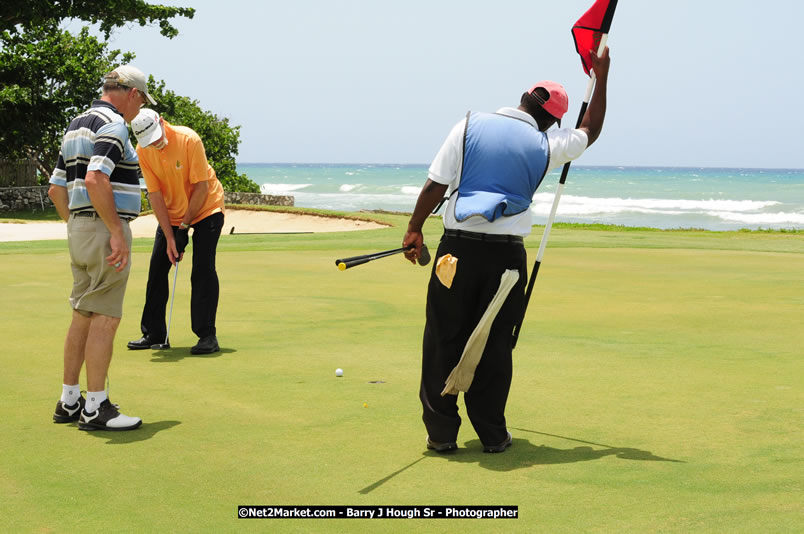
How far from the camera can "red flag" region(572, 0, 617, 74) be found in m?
5.35

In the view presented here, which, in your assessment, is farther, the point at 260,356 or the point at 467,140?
the point at 260,356

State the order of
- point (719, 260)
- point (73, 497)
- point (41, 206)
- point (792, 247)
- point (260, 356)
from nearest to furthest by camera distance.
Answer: point (73, 497) → point (260, 356) → point (719, 260) → point (792, 247) → point (41, 206)

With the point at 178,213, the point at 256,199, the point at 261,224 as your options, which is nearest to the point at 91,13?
the point at 261,224

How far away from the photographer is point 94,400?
5.49 metres

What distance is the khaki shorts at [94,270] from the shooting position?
18.1 ft

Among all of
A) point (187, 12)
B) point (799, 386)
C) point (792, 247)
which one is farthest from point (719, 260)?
point (187, 12)

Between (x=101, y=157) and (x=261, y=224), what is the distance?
2414 cm

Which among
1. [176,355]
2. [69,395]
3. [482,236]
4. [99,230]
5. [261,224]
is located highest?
[482,236]

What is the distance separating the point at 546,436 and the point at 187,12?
28083 mm

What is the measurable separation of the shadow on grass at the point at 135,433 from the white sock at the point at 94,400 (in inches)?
5.1

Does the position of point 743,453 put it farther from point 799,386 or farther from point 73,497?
point 73,497

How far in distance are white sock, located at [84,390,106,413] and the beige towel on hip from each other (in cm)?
202

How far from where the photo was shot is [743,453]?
4.95m

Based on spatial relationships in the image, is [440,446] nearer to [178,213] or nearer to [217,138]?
[178,213]
